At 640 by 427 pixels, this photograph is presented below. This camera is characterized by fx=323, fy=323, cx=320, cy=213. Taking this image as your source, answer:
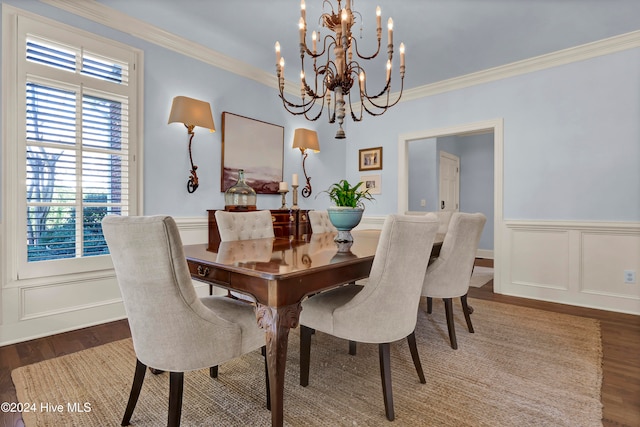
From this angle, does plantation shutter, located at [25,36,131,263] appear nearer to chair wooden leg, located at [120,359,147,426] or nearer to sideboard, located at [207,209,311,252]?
sideboard, located at [207,209,311,252]

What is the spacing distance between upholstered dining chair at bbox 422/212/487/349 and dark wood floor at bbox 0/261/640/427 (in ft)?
2.70

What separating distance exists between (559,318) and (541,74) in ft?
8.18

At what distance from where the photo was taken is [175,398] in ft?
3.95

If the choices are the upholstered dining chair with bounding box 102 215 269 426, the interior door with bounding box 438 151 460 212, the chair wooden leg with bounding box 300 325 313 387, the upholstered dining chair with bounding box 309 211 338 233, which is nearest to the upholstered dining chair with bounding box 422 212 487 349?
the chair wooden leg with bounding box 300 325 313 387

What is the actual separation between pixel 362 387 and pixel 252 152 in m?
2.84

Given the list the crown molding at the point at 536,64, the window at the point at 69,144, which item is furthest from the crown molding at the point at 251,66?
the window at the point at 69,144

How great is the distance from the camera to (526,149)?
355 cm

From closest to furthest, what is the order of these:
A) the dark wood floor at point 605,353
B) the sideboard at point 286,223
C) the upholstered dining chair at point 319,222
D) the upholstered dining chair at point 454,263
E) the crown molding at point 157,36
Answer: the dark wood floor at point 605,353
the upholstered dining chair at point 454,263
the crown molding at point 157,36
the upholstered dining chair at point 319,222
the sideboard at point 286,223

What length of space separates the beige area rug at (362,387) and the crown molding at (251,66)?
8.45 ft

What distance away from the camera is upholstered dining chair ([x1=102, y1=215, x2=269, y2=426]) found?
3.62ft

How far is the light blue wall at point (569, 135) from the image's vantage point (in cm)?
304

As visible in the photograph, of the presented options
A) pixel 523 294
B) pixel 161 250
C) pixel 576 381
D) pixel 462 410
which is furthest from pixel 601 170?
pixel 161 250

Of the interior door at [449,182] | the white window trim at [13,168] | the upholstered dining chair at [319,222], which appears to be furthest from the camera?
the interior door at [449,182]

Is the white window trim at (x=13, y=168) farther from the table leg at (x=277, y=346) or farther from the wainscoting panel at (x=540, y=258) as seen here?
the wainscoting panel at (x=540, y=258)
